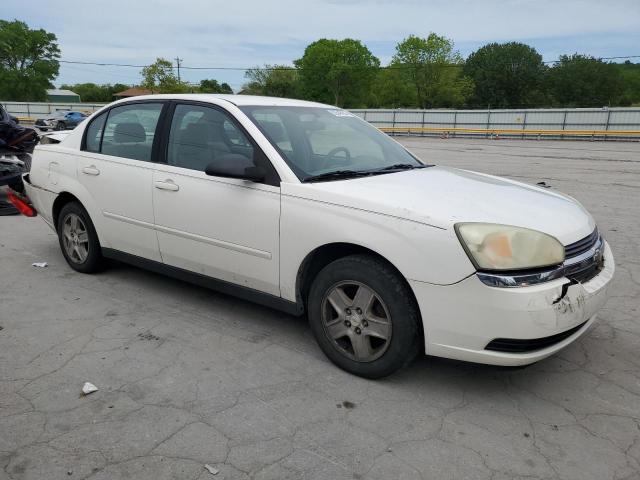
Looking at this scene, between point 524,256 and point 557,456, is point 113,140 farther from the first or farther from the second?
point 557,456

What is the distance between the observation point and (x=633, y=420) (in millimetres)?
2816

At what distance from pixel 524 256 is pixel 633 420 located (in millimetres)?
1044

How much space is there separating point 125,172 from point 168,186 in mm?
576

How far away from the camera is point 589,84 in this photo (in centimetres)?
7919

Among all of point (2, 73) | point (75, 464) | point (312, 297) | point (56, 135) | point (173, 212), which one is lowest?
point (75, 464)

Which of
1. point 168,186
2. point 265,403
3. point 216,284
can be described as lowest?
point 265,403

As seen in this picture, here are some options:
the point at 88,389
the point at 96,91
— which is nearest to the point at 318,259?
the point at 88,389

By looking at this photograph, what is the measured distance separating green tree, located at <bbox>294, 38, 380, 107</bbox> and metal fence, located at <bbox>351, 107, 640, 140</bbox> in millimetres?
44688

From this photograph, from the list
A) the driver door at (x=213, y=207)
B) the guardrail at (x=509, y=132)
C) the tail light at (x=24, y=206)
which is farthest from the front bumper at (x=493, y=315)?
the guardrail at (x=509, y=132)

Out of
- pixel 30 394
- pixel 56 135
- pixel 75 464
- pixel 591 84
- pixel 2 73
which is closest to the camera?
pixel 75 464

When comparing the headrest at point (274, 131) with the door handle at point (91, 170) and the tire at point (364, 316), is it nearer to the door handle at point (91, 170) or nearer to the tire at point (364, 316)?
the tire at point (364, 316)

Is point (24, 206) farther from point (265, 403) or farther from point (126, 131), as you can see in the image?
point (265, 403)

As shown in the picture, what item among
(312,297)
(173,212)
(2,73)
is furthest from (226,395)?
(2,73)

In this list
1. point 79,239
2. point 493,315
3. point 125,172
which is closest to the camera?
point 493,315
